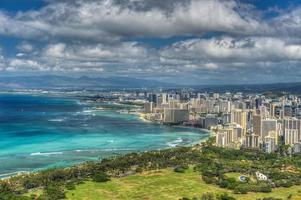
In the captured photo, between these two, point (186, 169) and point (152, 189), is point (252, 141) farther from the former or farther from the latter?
point (152, 189)

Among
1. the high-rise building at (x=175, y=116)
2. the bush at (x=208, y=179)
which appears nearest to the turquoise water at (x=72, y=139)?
the high-rise building at (x=175, y=116)

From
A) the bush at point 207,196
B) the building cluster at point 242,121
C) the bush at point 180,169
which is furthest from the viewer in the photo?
the building cluster at point 242,121

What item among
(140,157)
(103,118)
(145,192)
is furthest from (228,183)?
(103,118)

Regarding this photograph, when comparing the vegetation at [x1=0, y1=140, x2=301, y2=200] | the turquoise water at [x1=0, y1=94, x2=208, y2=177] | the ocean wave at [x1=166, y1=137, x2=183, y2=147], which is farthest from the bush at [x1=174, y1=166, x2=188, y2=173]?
the ocean wave at [x1=166, y1=137, x2=183, y2=147]

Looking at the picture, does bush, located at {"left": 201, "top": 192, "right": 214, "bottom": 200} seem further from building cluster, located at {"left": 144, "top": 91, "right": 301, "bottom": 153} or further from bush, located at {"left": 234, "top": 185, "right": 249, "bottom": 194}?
building cluster, located at {"left": 144, "top": 91, "right": 301, "bottom": 153}

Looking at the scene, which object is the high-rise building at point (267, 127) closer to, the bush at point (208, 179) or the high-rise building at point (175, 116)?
the high-rise building at point (175, 116)

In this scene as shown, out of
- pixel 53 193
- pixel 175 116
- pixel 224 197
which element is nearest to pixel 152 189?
pixel 224 197
